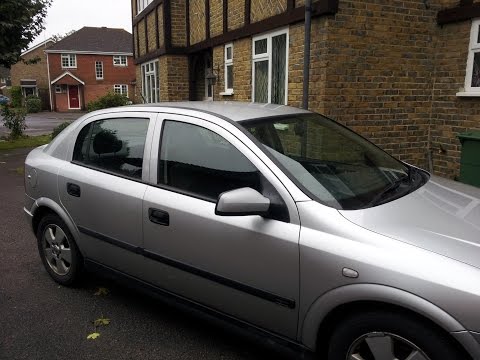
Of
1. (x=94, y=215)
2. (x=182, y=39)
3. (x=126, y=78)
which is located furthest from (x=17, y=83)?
(x=94, y=215)

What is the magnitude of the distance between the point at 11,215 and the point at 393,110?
5777mm

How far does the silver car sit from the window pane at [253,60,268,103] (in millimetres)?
5360

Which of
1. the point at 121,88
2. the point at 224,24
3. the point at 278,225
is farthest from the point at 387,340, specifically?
the point at 121,88

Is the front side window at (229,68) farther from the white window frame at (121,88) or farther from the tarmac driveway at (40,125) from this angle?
the white window frame at (121,88)

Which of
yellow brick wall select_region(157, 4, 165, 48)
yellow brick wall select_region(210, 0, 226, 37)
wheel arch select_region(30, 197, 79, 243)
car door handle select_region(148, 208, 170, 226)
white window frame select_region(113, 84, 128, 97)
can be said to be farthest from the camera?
white window frame select_region(113, 84, 128, 97)

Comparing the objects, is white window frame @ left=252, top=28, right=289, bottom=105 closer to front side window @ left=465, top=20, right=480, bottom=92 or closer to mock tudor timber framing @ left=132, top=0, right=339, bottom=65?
mock tudor timber framing @ left=132, top=0, right=339, bottom=65

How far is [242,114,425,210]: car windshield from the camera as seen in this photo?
98.0 inches

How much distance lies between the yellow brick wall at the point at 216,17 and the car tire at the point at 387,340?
9.27 m

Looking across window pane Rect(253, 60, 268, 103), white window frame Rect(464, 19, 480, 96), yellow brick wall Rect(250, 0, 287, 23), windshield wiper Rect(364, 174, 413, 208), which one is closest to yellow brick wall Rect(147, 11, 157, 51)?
yellow brick wall Rect(250, 0, 287, 23)

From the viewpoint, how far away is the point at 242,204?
2.33 m

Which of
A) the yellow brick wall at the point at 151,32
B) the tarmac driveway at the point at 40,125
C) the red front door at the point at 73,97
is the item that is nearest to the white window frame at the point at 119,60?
the red front door at the point at 73,97

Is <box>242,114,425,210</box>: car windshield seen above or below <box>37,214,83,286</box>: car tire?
above

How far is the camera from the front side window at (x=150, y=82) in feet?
50.7

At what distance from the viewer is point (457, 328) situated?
186 cm
